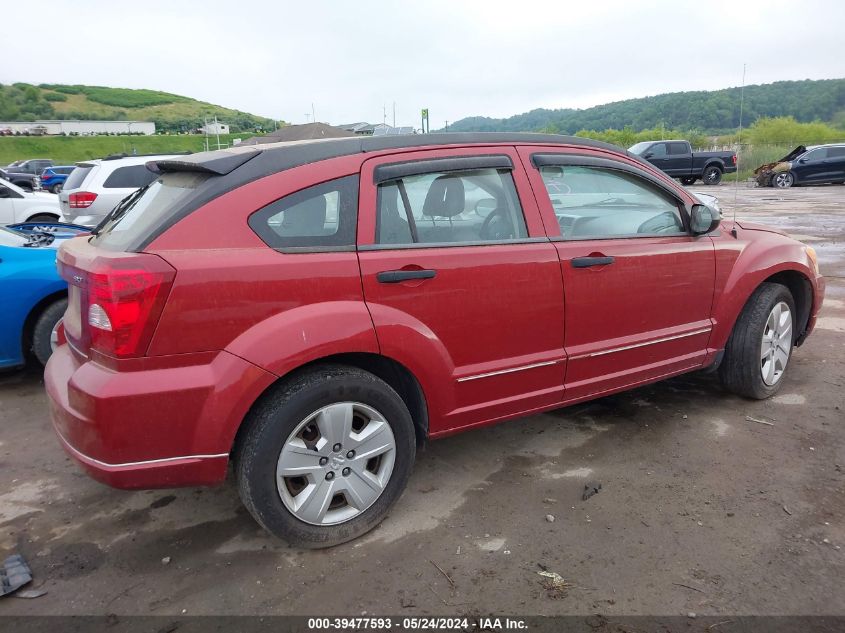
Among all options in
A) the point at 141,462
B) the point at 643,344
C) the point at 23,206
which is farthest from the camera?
the point at 23,206

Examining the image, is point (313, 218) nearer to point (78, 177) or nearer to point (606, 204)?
point (606, 204)

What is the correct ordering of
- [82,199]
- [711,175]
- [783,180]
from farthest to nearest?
[711,175], [783,180], [82,199]

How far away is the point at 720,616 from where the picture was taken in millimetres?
2203

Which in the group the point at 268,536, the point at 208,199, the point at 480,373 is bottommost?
the point at 268,536

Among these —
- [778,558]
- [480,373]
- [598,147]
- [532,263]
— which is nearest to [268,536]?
[480,373]

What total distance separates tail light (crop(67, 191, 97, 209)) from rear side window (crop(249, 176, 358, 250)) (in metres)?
7.98

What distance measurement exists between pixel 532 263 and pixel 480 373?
0.58 meters

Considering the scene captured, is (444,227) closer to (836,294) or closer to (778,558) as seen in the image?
(778,558)

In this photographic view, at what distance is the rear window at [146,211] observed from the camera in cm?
243

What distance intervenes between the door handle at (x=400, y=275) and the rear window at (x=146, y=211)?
0.81 m

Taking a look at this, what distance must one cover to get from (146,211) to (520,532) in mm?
2115

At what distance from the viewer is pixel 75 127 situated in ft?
338

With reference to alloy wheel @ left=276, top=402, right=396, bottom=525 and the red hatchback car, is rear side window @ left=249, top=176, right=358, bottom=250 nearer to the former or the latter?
the red hatchback car

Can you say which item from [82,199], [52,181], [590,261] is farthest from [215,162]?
[52,181]
